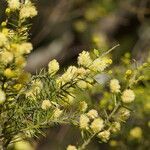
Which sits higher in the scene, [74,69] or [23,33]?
[23,33]

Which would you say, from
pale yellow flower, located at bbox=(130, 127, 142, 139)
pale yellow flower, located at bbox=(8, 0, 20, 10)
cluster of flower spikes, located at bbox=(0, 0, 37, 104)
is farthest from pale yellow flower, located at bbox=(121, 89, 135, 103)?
pale yellow flower, located at bbox=(130, 127, 142, 139)

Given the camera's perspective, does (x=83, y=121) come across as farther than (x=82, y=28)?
No

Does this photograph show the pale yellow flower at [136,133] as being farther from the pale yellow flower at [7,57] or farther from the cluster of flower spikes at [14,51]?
the pale yellow flower at [7,57]

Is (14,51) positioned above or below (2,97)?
above

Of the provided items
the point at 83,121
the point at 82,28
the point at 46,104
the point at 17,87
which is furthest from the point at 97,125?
the point at 82,28

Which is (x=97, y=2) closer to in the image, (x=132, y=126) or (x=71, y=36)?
(x=71, y=36)

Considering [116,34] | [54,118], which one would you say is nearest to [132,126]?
[54,118]

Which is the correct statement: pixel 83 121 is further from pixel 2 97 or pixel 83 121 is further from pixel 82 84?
pixel 2 97

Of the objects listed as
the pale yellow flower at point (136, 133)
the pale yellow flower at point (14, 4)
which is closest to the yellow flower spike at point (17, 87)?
the pale yellow flower at point (14, 4)
